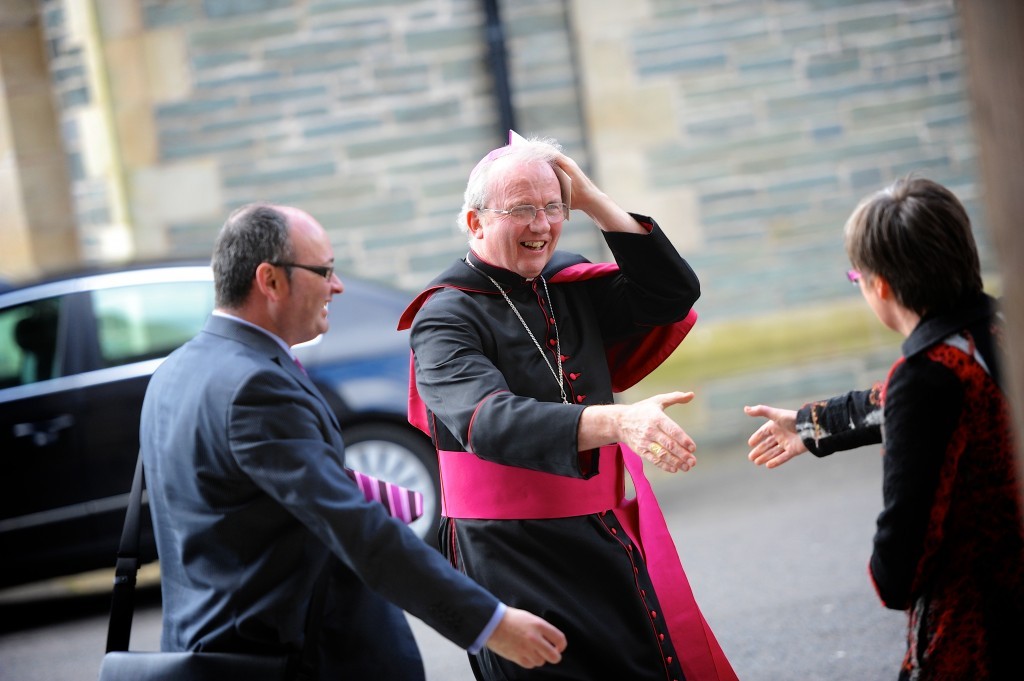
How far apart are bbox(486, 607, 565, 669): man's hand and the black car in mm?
3961

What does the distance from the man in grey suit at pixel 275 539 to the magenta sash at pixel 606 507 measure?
0.32 m

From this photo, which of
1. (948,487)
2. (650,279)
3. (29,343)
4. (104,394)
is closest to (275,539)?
(650,279)

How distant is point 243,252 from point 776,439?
1368 mm

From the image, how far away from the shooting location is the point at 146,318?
648 centimetres

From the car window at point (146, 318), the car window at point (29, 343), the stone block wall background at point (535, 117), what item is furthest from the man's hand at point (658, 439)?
the stone block wall background at point (535, 117)

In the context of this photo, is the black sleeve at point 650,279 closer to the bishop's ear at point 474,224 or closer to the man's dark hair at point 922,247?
the bishop's ear at point 474,224

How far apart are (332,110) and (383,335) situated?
279 centimetres

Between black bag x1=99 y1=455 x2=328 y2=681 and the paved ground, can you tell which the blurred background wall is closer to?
the paved ground

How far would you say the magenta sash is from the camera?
115 inches

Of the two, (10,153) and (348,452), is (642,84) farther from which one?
(10,153)

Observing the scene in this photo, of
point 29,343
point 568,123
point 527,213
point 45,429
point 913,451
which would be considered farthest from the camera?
point 568,123

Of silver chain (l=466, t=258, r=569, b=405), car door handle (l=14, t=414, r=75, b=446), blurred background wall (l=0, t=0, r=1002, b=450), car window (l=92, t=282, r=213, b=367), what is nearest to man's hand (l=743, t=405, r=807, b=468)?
silver chain (l=466, t=258, r=569, b=405)

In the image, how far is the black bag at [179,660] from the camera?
260 cm

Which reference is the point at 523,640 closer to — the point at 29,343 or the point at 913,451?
the point at 913,451
